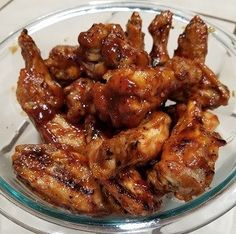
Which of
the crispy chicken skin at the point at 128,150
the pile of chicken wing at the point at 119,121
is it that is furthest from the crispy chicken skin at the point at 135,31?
the crispy chicken skin at the point at 128,150

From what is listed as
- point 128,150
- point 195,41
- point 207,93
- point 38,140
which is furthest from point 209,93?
point 38,140

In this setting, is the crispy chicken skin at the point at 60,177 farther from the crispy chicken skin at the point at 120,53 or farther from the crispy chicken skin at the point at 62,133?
the crispy chicken skin at the point at 120,53

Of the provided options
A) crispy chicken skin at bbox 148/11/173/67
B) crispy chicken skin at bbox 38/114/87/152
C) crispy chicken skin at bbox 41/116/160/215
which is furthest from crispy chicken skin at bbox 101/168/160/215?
crispy chicken skin at bbox 148/11/173/67

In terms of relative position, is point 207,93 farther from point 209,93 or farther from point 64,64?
Answer: point 64,64

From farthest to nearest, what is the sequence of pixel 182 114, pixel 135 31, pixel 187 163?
pixel 135 31 < pixel 182 114 < pixel 187 163

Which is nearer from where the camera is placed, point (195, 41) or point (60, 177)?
point (60, 177)

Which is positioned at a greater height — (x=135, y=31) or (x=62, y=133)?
(x=135, y=31)

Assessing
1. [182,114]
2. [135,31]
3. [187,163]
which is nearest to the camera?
[187,163]
